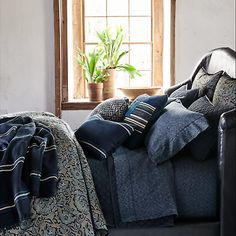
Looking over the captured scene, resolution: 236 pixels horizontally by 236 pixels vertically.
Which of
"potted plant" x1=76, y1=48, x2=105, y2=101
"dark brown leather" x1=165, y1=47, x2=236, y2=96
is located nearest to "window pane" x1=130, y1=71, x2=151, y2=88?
"potted plant" x1=76, y1=48, x2=105, y2=101

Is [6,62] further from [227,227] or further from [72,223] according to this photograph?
[227,227]

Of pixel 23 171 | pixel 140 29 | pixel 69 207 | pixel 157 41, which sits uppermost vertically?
pixel 140 29

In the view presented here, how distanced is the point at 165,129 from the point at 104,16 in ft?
8.51

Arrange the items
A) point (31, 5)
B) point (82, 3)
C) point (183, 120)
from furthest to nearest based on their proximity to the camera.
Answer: point (82, 3) → point (31, 5) → point (183, 120)

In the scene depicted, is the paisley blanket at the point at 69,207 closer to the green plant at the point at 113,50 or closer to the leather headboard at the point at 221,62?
the leather headboard at the point at 221,62

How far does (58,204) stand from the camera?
2.01 metres

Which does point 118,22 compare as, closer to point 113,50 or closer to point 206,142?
point 113,50

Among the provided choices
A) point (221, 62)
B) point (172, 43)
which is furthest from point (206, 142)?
point (172, 43)

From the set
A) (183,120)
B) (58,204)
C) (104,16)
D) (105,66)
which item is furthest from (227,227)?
(104,16)

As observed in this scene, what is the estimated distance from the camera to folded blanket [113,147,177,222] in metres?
2.14

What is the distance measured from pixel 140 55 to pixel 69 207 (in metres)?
2.84

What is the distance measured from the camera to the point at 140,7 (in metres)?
4.56

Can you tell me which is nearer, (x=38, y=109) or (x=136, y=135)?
(x=136, y=135)

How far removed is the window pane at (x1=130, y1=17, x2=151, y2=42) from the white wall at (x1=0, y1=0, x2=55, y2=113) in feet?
2.68
